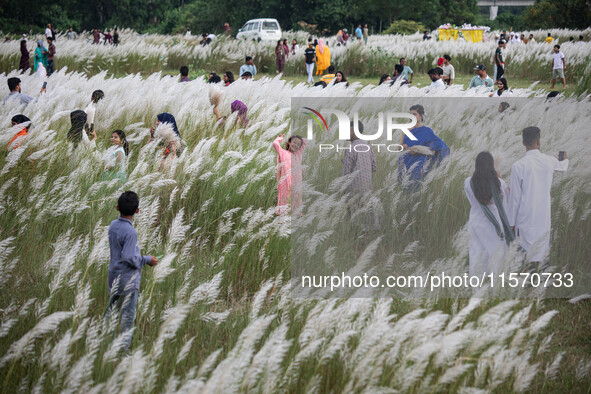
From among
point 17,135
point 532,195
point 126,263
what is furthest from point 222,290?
point 17,135

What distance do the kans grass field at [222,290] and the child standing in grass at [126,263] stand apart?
0.09 metres

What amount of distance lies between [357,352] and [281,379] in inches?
20.4

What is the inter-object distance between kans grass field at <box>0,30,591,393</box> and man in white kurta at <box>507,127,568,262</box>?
1.75 ft

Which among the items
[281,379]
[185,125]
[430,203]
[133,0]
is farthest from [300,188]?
[133,0]

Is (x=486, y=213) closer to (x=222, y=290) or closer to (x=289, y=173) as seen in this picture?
(x=289, y=173)

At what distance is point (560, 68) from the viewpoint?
1756cm

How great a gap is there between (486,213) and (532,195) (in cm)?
46

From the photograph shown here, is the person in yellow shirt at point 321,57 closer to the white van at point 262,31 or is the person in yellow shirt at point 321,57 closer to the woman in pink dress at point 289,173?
the white van at point 262,31

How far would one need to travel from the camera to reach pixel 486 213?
16.5 ft

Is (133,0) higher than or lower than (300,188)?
higher

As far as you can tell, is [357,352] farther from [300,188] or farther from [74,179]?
[74,179]

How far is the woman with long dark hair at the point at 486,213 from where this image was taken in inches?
197

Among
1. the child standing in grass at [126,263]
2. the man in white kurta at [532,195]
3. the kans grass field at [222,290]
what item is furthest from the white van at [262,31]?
the child standing in grass at [126,263]

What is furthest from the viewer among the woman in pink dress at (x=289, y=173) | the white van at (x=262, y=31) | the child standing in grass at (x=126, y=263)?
the white van at (x=262, y=31)
